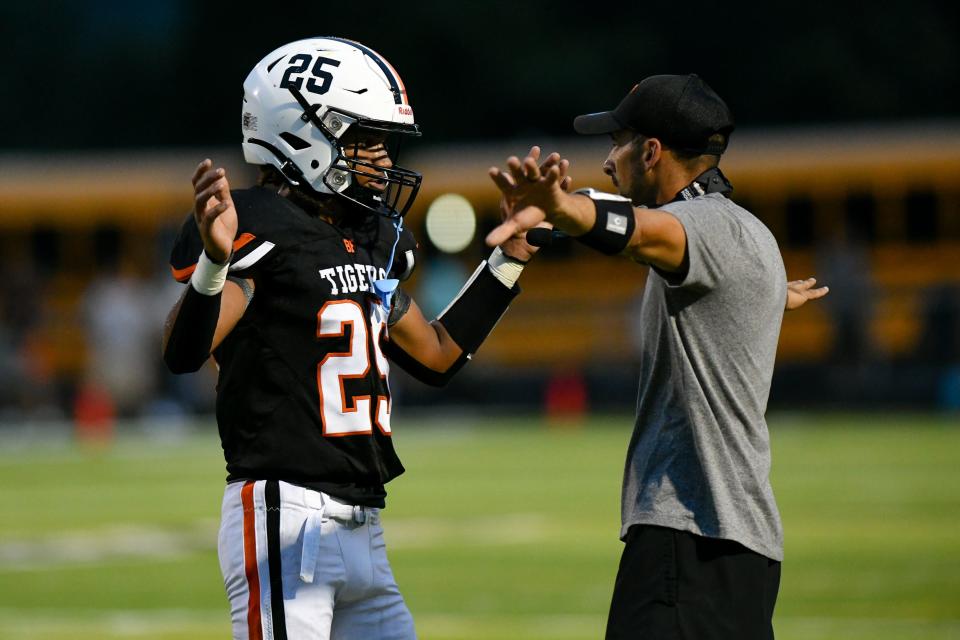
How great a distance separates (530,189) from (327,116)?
41.9 inches

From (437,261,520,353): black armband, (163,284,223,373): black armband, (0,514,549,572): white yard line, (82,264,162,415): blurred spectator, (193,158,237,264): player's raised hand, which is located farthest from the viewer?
(82,264,162,415): blurred spectator

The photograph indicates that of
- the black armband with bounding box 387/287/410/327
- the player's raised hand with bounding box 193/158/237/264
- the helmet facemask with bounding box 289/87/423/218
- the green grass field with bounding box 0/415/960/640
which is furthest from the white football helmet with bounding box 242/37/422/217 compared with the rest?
the green grass field with bounding box 0/415/960/640

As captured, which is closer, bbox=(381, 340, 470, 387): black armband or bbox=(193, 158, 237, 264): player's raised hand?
bbox=(193, 158, 237, 264): player's raised hand

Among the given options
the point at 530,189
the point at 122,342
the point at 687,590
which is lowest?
the point at 687,590

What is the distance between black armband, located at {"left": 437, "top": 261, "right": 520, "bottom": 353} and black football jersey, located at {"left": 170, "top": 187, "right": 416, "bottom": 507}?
53 cm

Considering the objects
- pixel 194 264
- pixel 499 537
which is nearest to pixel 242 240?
pixel 194 264

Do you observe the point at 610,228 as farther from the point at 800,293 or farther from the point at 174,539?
the point at 174,539

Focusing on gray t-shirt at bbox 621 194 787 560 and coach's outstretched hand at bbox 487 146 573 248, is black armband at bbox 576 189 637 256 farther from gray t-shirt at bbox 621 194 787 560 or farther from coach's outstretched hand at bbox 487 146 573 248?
gray t-shirt at bbox 621 194 787 560

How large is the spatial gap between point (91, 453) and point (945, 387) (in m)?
10.7

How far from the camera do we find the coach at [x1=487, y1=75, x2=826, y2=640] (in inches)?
173

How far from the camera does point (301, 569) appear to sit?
180 inches

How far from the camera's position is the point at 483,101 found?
42.7 m

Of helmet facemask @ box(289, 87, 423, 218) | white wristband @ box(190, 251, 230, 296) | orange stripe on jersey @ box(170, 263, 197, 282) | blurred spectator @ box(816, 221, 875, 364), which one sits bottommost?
white wristband @ box(190, 251, 230, 296)

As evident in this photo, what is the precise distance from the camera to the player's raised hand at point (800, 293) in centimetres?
A: 516
